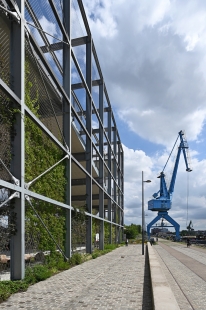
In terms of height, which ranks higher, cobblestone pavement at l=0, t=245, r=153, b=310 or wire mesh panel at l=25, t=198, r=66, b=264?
wire mesh panel at l=25, t=198, r=66, b=264

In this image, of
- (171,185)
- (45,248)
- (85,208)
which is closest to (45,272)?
(45,248)

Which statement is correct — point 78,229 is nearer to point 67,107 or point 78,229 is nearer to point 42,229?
point 42,229

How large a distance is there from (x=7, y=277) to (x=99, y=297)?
3546 mm

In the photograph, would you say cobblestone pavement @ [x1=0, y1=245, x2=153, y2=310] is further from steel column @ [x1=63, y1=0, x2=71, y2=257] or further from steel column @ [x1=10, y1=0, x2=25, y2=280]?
steel column @ [x1=63, y1=0, x2=71, y2=257]

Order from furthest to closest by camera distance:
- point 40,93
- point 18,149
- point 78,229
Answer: point 78,229 → point 40,93 → point 18,149

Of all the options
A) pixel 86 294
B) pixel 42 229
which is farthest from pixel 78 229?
pixel 86 294

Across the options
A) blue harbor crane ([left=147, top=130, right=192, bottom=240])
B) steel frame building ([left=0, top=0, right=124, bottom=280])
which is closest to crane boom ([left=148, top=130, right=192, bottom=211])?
blue harbor crane ([left=147, top=130, right=192, bottom=240])

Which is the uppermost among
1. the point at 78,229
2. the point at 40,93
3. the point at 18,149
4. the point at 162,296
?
the point at 40,93

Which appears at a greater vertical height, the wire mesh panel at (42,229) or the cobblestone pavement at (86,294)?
the wire mesh panel at (42,229)

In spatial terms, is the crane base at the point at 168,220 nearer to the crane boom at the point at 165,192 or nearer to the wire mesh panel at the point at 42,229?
the crane boom at the point at 165,192

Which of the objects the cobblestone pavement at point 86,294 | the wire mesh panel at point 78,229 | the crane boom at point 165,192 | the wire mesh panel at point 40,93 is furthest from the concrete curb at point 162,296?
the crane boom at point 165,192

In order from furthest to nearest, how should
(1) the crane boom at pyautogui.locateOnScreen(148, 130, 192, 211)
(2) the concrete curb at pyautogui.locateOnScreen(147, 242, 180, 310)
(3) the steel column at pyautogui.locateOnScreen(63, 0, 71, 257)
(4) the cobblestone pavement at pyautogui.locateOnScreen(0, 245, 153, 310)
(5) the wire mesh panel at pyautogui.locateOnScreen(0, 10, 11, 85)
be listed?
(1) the crane boom at pyautogui.locateOnScreen(148, 130, 192, 211), (3) the steel column at pyautogui.locateOnScreen(63, 0, 71, 257), (5) the wire mesh panel at pyautogui.locateOnScreen(0, 10, 11, 85), (4) the cobblestone pavement at pyautogui.locateOnScreen(0, 245, 153, 310), (2) the concrete curb at pyautogui.locateOnScreen(147, 242, 180, 310)

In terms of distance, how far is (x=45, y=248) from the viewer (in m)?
12.6

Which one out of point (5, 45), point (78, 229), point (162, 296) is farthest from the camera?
point (78, 229)
